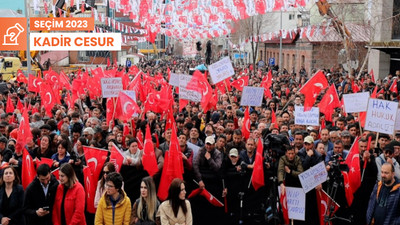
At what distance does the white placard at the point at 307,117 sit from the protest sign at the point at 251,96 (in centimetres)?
155

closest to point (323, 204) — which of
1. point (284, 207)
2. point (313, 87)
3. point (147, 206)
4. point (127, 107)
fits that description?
point (284, 207)

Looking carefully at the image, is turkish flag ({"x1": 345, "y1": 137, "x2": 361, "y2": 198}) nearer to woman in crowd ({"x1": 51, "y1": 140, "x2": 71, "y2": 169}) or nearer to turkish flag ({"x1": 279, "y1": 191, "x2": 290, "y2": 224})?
turkish flag ({"x1": 279, "y1": 191, "x2": 290, "y2": 224})

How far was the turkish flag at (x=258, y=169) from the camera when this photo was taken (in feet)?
28.7

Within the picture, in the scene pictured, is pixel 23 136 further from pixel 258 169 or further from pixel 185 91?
pixel 185 91

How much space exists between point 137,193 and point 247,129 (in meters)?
3.70

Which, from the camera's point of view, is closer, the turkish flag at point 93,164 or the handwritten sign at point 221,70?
the turkish flag at point 93,164

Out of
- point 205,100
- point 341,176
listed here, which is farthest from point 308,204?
point 205,100

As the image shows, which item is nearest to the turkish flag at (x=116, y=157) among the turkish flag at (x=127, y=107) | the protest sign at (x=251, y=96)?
the turkish flag at (x=127, y=107)

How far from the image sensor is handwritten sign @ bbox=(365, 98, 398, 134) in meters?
9.57

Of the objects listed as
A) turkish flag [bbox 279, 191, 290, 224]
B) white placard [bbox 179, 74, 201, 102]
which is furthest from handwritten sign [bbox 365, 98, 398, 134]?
white placard [bbox 179, 74, 201, 102]

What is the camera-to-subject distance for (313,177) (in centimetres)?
824

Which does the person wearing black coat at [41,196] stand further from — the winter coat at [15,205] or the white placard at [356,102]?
the white placard at [356,102]

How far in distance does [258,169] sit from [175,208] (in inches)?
95.1

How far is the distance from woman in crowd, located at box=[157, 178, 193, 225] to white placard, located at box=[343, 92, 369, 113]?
258 inches
